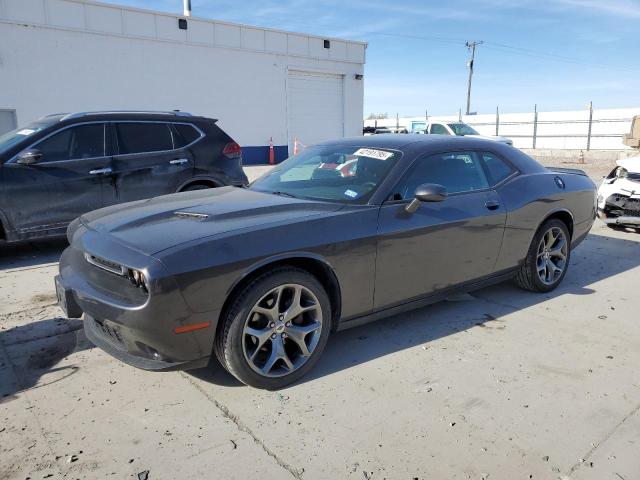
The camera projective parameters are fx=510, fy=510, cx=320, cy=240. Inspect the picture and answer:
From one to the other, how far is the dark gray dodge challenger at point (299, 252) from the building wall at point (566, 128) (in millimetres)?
23476

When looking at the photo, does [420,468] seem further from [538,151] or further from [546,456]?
[538,151]

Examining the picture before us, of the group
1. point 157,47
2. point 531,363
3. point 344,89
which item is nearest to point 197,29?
point 157,47

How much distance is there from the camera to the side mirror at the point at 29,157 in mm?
5645

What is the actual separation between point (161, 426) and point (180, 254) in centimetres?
94

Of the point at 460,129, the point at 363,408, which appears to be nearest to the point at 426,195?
the point at 363,408

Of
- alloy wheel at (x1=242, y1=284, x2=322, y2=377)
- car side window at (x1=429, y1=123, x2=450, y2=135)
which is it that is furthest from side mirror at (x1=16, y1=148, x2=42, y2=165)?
car side window at (x1=429, y1=123, x2=450, y2=135)

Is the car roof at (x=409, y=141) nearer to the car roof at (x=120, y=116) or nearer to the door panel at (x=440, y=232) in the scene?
the door panel at (x=440, y=232)

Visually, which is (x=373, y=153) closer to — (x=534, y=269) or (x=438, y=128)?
(x=534, y=269)

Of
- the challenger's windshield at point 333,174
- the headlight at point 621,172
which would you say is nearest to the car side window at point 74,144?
the challenger's windshield at point 333,174

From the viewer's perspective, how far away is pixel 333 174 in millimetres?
3994

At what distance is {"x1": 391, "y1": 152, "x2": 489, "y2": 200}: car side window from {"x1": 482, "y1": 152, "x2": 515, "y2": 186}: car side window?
96 mm

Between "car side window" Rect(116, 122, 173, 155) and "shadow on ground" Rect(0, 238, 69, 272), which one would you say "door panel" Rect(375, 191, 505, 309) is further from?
"shadow on ground" Rect(0, 238, 69, 272)

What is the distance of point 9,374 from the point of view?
3287 millimetres

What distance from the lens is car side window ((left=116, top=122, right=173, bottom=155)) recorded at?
6391 mm
